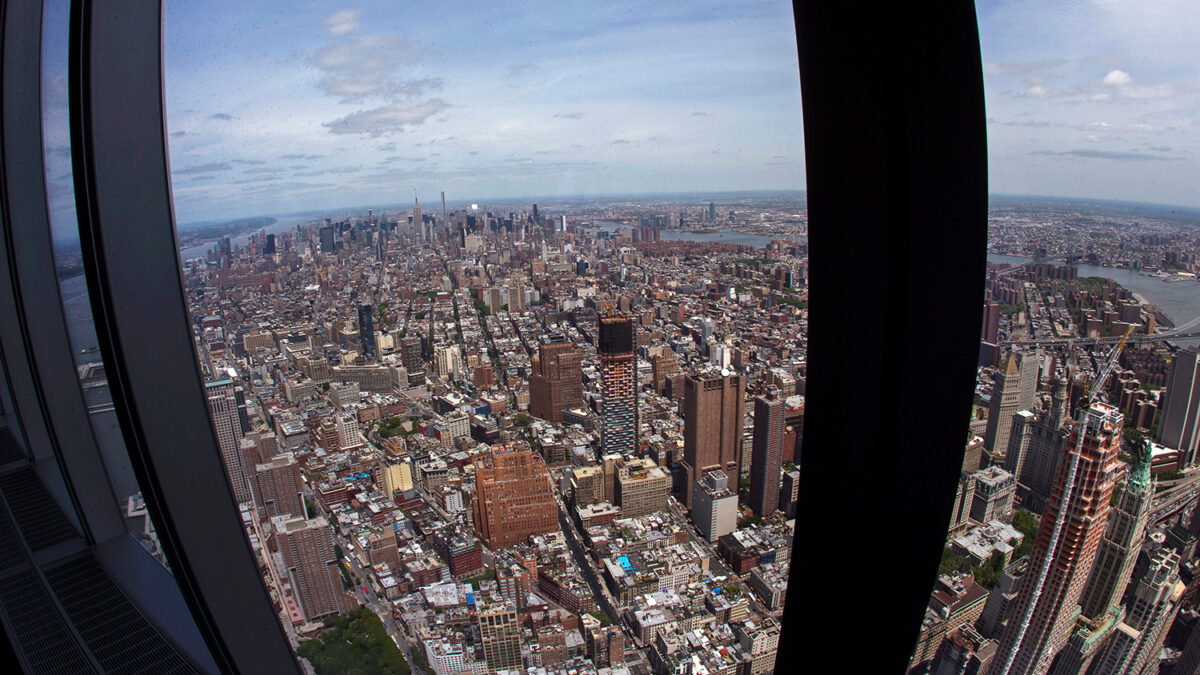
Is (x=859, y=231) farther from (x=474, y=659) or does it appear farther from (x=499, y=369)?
(x=499, y=369)

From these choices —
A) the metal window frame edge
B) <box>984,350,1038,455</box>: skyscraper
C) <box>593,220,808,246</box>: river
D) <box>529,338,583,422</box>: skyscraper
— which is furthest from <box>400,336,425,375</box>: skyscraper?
<box>984,350,1038,455</box>: skyscraper

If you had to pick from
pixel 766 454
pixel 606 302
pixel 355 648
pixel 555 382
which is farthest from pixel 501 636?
pixel 606 302

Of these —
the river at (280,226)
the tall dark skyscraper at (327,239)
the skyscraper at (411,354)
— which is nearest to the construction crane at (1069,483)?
the river at (280,226)

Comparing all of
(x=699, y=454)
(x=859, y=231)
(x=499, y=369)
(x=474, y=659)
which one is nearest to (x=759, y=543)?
(x=699, y=454)

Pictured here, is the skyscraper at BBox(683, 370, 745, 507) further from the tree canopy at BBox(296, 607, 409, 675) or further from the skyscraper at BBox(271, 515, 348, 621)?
the skyscraper at BBox(271, 515, 348, 621)

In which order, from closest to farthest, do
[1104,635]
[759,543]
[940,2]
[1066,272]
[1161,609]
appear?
[940,2], [1161,609], [1104,635], [1066,272], [759,543]

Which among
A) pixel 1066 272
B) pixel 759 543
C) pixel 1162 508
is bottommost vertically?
pixel 759 543

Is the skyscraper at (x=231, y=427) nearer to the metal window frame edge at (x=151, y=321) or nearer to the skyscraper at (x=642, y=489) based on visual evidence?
the metal window frame edge at (x=151, y=321)
